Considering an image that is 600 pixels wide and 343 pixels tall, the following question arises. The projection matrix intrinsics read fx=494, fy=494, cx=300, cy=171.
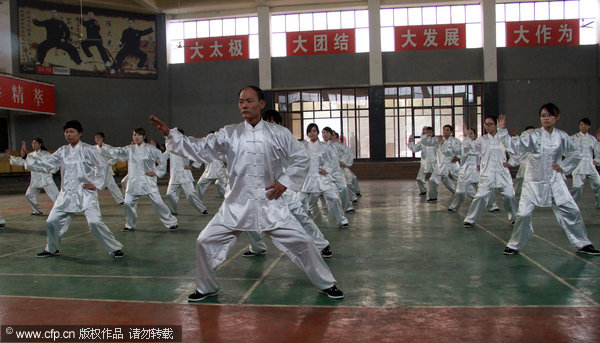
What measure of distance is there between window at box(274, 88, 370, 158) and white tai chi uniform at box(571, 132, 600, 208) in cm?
1196

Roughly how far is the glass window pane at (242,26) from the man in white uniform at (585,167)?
49.4 ft

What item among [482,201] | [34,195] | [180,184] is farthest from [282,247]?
[34,195]

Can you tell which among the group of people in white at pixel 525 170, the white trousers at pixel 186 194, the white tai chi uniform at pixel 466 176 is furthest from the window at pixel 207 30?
the white tai chi uniform at pixel 466 176

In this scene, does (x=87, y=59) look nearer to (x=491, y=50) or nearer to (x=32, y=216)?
(x=32, y=216)

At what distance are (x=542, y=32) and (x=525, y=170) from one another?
56.0 ft

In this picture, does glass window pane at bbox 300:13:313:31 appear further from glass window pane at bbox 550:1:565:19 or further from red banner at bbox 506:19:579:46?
glass window pane at bbox 550:1:565:19

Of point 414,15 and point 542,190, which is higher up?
point 414,15

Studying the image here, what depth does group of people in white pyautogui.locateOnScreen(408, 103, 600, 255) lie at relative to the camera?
5.24 m

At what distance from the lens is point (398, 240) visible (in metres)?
6.30

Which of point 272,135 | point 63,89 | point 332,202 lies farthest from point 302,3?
point 272,135

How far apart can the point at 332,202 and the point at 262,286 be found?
3.33 m

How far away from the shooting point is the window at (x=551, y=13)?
1992 cm

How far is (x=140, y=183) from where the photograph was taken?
7699 mm

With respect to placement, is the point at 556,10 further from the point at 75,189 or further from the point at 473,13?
the point at 75,189
